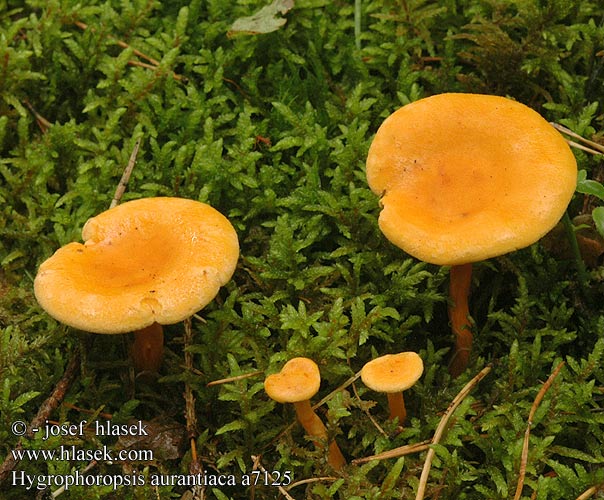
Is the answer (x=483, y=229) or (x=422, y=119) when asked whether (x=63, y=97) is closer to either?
(x=422, y=119)

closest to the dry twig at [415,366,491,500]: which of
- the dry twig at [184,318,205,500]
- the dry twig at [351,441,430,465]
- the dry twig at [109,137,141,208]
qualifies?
the dry twig at [351,441,430,465]

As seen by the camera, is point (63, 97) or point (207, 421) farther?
point (63, 97)

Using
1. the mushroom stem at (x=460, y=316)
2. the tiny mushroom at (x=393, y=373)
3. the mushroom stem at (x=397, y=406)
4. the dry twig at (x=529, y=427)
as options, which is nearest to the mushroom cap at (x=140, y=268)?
the tiny mushroom at (x=393, y=373)

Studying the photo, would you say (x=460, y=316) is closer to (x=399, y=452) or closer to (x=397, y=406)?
(x=397, y=406)

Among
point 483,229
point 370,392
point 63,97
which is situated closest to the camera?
point 483,229

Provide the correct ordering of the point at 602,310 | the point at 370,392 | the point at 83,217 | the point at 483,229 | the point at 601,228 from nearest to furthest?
the point at 483,229 → the point at 601,228 → the point at 370,392 → the point at 602,310 → the point at 83,217

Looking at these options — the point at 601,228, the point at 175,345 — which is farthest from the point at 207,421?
the point at 601,228

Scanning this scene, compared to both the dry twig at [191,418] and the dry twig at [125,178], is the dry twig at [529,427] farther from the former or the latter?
the dry twig at [125,178]
